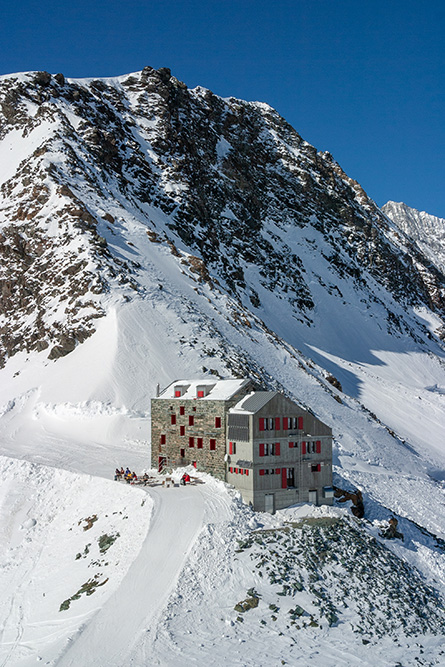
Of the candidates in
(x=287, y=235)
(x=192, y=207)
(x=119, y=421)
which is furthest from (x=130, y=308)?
(x=287, y=235)

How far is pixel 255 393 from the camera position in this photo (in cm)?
3297

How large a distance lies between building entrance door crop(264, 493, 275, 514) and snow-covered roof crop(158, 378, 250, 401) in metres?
5.84

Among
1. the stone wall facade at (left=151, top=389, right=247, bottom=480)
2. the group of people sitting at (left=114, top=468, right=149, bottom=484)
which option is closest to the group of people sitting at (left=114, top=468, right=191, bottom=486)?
the group of people sitting at (left=114, top=468, right=149, bottom=484)

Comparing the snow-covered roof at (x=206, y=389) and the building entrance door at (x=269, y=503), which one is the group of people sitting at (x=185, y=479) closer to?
the snow-covered roof at (x=206, y=389)

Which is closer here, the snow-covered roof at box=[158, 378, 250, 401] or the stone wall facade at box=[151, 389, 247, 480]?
the stone wall facade at box=[151, 389, 247, 480]

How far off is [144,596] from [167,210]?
8657cm

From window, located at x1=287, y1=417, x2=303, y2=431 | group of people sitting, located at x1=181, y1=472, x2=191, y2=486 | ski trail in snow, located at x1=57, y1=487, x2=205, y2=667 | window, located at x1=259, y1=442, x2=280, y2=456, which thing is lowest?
ski trail in snow, located at x1=57, y1=487, x2=205, y2=667

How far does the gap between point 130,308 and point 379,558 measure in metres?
39.5

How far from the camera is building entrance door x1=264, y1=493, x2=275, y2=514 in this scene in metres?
30.2

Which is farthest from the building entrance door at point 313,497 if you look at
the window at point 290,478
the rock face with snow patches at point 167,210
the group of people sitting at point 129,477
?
the rock face with snow patches at point 167,210

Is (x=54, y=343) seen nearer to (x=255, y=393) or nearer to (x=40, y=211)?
(x=40, y=211)

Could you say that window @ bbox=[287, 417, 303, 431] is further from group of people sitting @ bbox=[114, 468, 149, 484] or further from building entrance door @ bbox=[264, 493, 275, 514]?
group of people sitting @ bbox=[114, 468, 149, 484]

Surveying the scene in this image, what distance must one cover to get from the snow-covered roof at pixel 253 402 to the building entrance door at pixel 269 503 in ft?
14.5

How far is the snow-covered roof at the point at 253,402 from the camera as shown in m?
31.4
